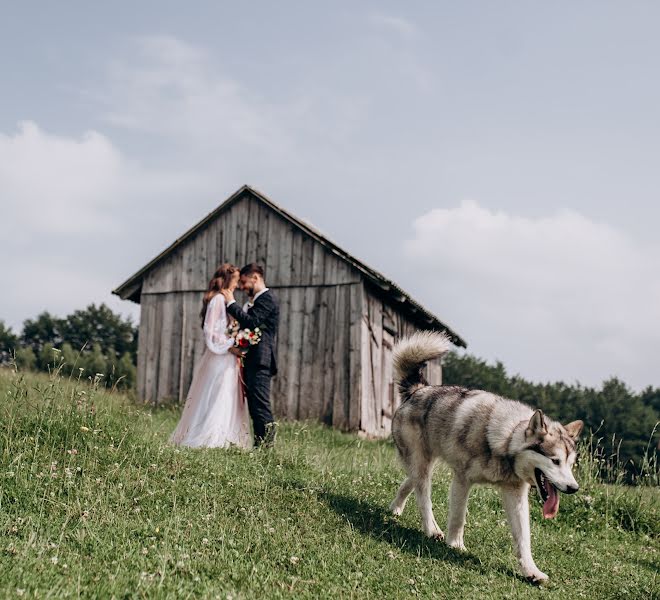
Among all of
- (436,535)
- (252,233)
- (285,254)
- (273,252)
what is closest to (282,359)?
(285,254)

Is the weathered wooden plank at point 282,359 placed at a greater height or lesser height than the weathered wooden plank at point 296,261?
lesser

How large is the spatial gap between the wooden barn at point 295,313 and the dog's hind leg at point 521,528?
8744 mm

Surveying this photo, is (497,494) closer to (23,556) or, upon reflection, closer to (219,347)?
(219,347)

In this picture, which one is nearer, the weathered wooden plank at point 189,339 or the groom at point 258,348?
the groom at point 258,348

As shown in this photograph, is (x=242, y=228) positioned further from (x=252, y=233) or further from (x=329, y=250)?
(x=329, y=250)

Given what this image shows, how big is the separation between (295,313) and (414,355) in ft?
28.6

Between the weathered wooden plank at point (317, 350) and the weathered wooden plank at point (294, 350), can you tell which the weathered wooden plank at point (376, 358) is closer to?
the weathered wooden plank at point (317, 350)

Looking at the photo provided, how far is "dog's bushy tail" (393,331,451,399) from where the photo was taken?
7371 millimetres

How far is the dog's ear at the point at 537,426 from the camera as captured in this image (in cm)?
578

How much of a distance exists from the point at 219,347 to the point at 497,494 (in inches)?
170

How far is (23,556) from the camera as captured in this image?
4.76m

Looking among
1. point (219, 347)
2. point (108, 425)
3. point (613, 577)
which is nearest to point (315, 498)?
point (108, 425)

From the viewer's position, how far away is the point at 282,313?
16.2 meters

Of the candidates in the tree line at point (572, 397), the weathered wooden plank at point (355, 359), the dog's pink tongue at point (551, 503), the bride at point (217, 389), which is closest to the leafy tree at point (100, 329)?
the tree line at point (572, 397)
